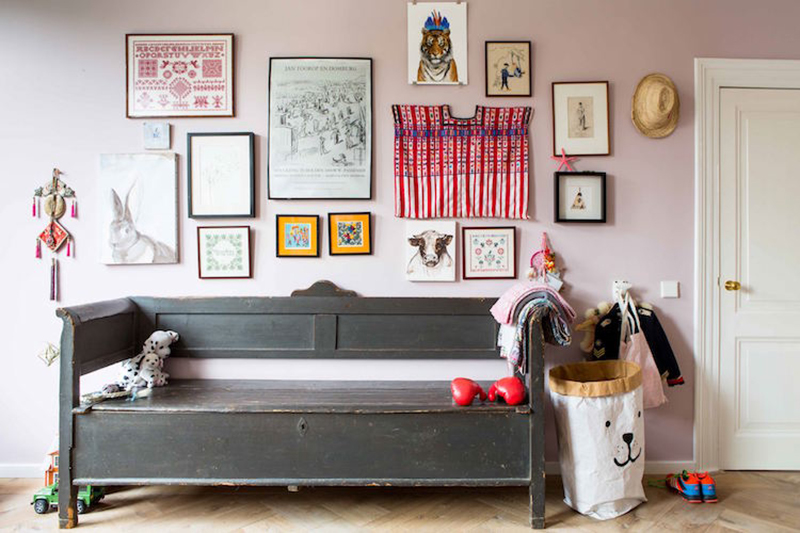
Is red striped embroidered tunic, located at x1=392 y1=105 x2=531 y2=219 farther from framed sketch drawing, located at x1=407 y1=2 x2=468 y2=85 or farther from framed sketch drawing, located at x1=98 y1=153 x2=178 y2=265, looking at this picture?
framed sketch drawing, located at x1=98 y1=153 x2=178 y2=265

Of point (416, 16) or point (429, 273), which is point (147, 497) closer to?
point (429, 273)

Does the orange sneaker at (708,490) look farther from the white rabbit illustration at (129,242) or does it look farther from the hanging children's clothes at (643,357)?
the white rabbit illustration at (129,242)

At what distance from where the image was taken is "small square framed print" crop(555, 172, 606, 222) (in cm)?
276

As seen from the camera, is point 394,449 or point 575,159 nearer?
point 394,449

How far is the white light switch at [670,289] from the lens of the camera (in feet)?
9.09

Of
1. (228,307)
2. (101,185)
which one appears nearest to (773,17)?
(228,307)

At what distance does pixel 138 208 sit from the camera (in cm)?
279

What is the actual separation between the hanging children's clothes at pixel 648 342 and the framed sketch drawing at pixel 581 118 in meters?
0.94

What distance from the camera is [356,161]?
2779 millimetres

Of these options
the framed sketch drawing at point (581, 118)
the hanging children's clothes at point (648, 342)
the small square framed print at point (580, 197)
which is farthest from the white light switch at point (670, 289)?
the framed sketch drawing at point (581, 118)

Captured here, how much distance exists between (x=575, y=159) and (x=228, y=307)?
216 centimetres

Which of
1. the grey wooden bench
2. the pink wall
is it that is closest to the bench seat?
the grey wooden bench

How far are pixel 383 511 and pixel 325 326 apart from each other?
994 mm

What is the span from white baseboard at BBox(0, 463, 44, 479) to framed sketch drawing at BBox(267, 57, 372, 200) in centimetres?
205
